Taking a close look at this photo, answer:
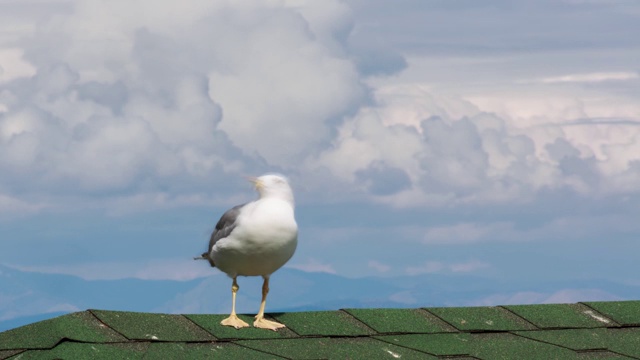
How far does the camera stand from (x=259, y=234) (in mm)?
11055

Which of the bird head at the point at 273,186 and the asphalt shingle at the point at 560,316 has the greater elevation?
the bird head at the point at 273,186

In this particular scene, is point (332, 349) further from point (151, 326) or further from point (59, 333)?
point (59, 333)

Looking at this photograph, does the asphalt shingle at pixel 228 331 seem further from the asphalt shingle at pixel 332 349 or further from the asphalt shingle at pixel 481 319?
the asphalt shingle at pixel 481 319

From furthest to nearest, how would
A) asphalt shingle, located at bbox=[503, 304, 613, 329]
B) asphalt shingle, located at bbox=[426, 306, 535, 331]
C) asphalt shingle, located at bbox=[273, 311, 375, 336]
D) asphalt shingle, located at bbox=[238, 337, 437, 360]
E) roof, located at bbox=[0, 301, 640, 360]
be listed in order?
asphalt shingle, located at bbox=[503, 304, 613, 329] < asphalt shingle, located at bbox=[426, 306, 535, 331] < asphalt shingle, located at bbox=[273, 311, 375, 336] < asphalt shingle, located at bbox=[238, 337, 437, 360] < roof, located at bbox=[0, 301, 640, 360]

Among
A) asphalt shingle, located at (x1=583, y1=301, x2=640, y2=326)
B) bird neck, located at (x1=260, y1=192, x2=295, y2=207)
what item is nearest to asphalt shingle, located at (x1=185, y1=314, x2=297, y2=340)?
bird neck, located at (x1=260, y1=192, x2=295, y2=207)

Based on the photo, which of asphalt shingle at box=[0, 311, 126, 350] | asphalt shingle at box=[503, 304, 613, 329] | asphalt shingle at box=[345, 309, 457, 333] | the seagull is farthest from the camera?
asphalt shingle at box=[503, 304, 613, 329]

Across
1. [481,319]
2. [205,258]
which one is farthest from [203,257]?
[481,319]

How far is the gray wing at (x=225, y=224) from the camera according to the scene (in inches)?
446

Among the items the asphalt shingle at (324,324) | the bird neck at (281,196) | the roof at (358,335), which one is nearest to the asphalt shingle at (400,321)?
the roof at (358,335)

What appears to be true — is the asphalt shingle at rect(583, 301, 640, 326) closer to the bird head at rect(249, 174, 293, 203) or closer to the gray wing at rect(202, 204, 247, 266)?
Answer: the bird head at rect(249, 174, 293, 203)

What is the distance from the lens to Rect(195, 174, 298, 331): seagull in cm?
1107

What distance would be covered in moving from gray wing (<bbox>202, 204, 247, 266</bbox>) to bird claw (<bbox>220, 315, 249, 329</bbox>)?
784mm

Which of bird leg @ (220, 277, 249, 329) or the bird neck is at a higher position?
the bird neck

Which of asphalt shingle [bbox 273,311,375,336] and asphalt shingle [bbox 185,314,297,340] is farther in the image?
asphalt shingle [bbox 273,311,375,336]
